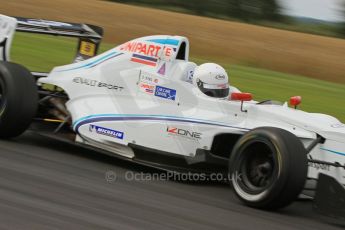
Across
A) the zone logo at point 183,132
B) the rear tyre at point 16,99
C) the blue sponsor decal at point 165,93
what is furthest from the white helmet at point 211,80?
the rear tyre at point 16,99

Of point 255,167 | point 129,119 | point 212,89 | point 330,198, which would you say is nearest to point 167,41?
point 212,89

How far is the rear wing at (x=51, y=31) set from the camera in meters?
8.57

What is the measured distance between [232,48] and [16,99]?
17.8 m

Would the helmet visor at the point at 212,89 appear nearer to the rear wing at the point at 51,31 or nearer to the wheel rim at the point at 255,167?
the wheel rim at the point at 255,167

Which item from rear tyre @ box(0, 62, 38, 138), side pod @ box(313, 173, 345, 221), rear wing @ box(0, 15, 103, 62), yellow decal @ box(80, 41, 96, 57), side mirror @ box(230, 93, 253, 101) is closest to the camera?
side pod @ box(313, 173, 345, 221)

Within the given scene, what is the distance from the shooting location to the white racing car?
6137 millimetres

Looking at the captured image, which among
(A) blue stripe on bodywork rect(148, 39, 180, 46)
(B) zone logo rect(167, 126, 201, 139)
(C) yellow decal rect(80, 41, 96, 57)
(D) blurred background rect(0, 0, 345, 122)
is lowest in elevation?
(D) blurred background rect(0, 0, 345, 122)

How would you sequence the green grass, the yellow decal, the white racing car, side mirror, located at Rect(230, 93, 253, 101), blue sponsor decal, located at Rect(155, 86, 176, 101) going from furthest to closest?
1. the green grass
2. the yellow decal
3. blue sponsor decal, located at Rect(155, 86, 176, 101)
4. side mirror, located at Rect(230, 93, 253, 101)
5. the white racing car

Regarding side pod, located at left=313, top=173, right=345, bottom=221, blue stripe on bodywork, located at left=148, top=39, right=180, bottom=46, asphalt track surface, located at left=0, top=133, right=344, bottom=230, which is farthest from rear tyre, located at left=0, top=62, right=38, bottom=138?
side pod, located at left=313, top=173, right=345, bottom=221

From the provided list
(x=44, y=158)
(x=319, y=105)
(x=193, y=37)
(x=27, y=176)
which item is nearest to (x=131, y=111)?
(x=44, y=158)

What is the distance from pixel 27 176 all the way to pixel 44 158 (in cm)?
94

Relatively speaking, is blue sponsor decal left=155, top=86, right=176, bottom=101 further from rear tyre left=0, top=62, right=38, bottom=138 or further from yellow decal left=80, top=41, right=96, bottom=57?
yellow decal left=80, top=41, right=96, bottom=57

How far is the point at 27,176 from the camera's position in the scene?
6504 mm

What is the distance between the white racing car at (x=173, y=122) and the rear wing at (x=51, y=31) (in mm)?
13
